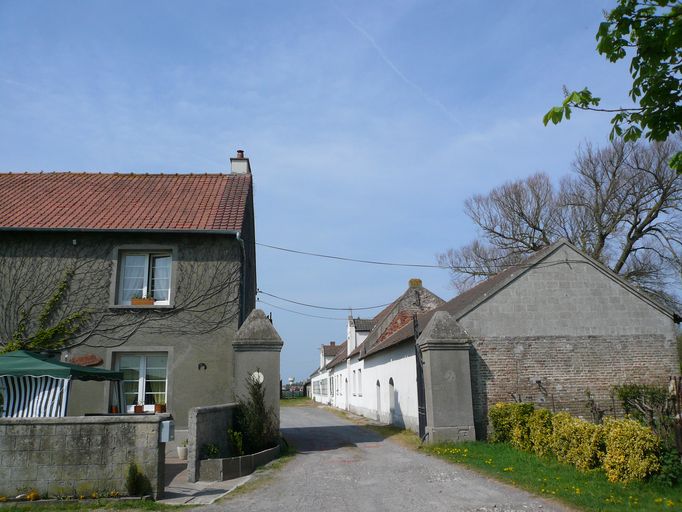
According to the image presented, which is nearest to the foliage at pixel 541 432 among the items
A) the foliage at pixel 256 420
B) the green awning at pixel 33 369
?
the foliage at pixel 256 420

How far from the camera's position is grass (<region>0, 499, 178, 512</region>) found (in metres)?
7.96

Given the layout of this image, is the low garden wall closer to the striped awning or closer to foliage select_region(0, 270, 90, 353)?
the striped awning

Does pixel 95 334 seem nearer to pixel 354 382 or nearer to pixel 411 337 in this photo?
pixel 411 337

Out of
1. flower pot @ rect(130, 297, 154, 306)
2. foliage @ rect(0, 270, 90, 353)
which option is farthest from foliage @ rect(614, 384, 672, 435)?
foliage @ rect(0, 270, 90, 353)

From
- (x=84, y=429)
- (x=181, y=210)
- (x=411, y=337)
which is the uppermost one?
(x=181, y=210)

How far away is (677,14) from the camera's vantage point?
243 inches

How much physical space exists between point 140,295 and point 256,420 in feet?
16.8

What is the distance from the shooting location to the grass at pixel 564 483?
292 inches

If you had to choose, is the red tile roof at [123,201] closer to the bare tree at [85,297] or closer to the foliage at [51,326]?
the bare tree at [85,297]

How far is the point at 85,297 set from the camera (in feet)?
47.6

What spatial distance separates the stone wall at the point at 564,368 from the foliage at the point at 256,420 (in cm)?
587

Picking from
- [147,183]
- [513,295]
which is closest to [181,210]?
[147,183]

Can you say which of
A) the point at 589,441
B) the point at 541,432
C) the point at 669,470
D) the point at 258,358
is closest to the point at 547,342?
the point at 541,432

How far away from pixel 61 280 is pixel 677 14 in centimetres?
1485
